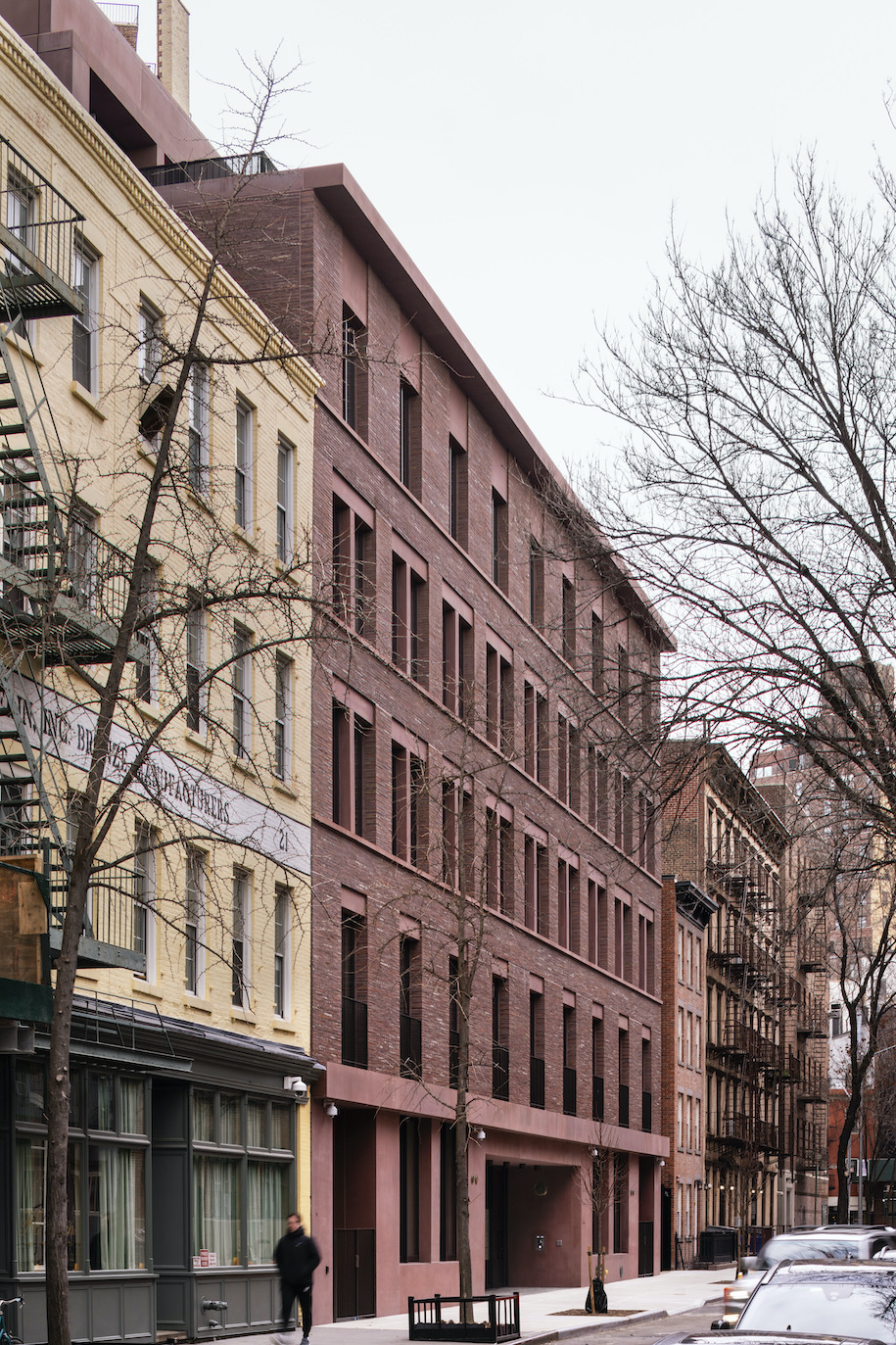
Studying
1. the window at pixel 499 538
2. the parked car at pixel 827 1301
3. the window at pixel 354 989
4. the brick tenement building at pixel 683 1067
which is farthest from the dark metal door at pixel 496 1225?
the parked car at pixel 827 1301

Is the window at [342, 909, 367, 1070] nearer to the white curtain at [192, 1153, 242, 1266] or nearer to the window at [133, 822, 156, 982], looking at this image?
the white curtain at [192, 1153, 242, 1266]

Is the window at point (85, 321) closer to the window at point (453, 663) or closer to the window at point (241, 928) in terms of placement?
the window at point (241, 928)

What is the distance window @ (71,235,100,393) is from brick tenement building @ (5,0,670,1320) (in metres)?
1.99

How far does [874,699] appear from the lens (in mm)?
19797

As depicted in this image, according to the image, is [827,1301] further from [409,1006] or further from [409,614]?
[409,614]

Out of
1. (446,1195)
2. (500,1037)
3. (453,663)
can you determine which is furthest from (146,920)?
(500,1037)

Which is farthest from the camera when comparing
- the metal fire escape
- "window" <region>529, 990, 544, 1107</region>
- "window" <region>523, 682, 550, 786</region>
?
"window" <region>523, 682, 550, 786</region>

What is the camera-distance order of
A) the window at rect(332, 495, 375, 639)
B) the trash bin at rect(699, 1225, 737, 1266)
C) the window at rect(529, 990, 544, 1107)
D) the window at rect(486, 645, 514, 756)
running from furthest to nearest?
the trash bin at rect(699, 1225, 737, 1266), the window at rect(529, 990, 544, 1107), the window at rect(486, 645, 514, 756), the window at rect(332, 495, 375, 639)

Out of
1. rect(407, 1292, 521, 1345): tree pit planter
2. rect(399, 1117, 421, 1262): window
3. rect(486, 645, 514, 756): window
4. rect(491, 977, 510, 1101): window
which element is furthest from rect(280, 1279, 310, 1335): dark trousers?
rect(486, 645, 514, 756): window

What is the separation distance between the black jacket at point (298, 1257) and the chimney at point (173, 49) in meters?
33.3

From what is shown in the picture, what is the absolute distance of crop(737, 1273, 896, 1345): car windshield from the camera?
11.7m

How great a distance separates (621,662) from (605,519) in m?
1.60

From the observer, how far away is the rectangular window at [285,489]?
97.3 ft

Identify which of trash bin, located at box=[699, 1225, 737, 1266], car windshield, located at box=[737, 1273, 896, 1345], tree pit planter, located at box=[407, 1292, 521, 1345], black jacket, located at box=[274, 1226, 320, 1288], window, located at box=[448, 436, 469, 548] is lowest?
trash bin, located at box=[699, 1225, 737, 1266]
